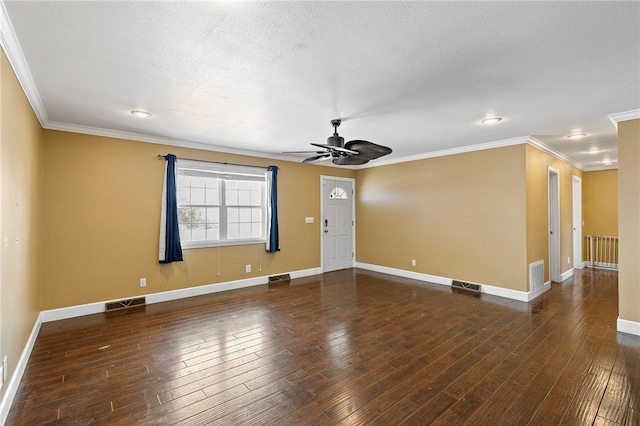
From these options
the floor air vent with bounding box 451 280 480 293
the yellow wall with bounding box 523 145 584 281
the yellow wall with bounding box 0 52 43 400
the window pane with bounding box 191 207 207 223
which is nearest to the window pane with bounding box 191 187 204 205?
the window pane with bounding box 191 207 207 223

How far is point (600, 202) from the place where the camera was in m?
7.41

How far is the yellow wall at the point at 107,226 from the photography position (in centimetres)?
399

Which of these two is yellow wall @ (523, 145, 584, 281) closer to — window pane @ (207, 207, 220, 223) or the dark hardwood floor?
the dark hardwood floor

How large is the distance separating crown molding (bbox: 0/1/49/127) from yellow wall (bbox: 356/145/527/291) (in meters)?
5.76

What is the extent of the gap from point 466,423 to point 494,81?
2.72 m

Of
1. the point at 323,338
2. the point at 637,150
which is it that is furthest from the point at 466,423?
the point at 637,150

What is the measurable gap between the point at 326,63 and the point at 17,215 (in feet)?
9.70

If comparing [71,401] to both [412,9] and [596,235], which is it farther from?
[596,235]

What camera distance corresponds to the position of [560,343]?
3.23 meters

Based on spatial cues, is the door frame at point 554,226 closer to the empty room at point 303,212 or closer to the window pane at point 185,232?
the empty room at point 303,212

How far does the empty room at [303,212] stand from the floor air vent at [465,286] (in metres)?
0.05

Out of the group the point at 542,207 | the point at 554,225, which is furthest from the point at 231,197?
the point at 554,225

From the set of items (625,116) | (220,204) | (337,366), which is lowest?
(337,366)

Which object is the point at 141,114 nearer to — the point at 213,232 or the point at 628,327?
the point at 213,232
